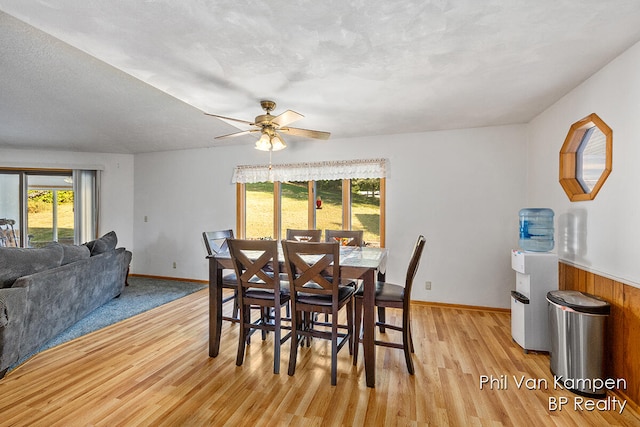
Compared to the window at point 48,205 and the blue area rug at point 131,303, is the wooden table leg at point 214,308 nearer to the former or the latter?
the blue area rug at point 131,303

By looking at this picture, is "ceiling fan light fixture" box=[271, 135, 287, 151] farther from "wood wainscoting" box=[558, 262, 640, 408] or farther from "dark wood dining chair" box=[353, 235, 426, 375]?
"wood wainscoting" box=[558, 262, 640, 408]

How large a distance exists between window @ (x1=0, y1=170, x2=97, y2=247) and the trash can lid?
6.79 m

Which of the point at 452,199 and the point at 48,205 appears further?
the point at 48,205

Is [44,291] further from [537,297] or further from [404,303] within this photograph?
[537,297]

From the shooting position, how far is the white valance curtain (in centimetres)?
420

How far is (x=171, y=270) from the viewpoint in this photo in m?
5.26

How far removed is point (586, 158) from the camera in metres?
2.63

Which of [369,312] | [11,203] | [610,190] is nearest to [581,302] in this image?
[610,190]

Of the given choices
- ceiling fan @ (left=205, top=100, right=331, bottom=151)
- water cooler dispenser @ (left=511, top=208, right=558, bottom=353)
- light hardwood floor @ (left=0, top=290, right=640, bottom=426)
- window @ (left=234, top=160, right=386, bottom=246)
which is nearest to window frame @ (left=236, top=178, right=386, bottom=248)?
window @ (left=234, top=160, right=386, bottom=246)

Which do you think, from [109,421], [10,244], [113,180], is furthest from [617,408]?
[10,244]

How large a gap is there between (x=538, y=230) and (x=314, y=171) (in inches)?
113

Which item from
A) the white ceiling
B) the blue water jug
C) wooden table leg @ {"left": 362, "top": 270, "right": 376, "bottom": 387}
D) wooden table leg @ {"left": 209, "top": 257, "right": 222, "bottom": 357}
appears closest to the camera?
the white ceiling

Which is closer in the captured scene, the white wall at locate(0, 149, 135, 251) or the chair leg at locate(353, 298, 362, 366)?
the chair leg at locate(353, 298, 362, 366)

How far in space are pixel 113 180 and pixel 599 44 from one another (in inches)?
→ 267
